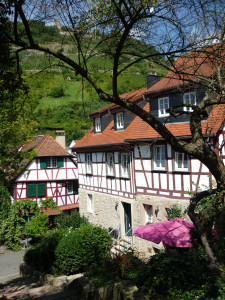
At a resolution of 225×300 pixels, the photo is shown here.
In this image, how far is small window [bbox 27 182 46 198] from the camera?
25962 millimetres

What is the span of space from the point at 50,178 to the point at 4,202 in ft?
20.1

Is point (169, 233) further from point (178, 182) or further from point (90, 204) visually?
point (90, 204)

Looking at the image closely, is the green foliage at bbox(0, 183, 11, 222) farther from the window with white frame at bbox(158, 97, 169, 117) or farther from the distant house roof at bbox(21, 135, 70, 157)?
the window with white frame at bbox(158, 97, 169, 117)

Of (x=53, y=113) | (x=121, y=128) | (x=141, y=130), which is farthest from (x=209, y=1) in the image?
(x=53, y=113)

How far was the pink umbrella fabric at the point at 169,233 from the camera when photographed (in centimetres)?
1042

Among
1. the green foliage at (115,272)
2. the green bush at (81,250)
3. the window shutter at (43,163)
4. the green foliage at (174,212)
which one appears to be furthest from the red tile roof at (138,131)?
the window shutter at (43,163)

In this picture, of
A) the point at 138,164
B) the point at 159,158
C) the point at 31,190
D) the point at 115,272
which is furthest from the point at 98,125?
the point at 115,272

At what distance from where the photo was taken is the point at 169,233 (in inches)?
428

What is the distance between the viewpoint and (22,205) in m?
23.7

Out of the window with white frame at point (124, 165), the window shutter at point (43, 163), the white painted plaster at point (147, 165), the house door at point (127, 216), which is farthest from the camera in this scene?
the window shutter at point (43, 163)

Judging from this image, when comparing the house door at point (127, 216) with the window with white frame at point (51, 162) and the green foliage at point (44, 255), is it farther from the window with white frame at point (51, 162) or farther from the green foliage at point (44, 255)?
the window with white frame at point (51, 162)

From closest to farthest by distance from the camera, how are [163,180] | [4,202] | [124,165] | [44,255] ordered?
[44,255], [163,180], [124,165], [4,202]

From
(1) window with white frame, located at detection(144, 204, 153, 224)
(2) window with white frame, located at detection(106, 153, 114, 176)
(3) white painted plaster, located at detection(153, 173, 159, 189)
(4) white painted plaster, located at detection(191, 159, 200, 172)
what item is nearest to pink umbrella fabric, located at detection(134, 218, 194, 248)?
(4) white painted plaster, located at detection(191, 159, 200, 172)

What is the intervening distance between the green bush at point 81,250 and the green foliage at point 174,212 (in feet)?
9.48
